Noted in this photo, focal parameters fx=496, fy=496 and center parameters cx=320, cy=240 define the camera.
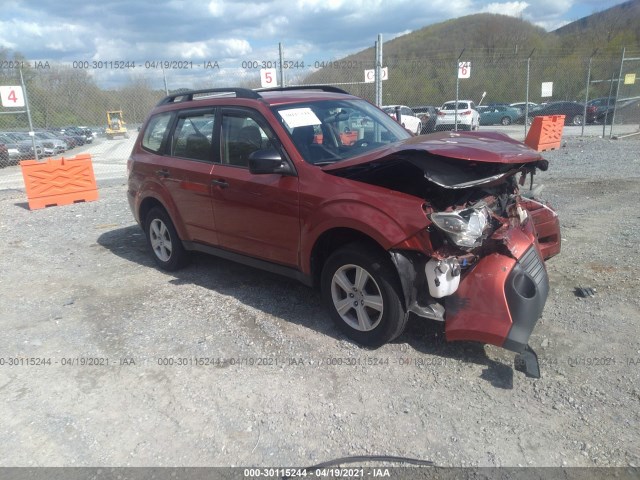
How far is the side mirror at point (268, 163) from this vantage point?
3902 millimetres

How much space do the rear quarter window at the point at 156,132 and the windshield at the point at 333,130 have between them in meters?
1.81

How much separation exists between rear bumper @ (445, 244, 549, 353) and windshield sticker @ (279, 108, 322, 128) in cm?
192

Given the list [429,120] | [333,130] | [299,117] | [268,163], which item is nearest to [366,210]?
[268,163]

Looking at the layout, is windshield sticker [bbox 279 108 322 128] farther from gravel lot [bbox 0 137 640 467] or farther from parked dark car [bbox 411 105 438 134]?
parked dark car [bbox 411 105 438 134]

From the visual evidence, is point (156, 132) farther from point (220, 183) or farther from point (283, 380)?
point (283, 380)

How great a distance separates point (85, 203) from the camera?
10336 millimetres

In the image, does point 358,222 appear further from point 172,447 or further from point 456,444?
point 172,447

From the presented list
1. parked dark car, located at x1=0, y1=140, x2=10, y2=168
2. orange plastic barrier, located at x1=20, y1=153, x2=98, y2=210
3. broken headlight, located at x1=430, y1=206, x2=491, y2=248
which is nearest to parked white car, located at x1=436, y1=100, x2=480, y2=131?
orange plastic barrier, located at x1=20, y1=153, x2=98, y2=210

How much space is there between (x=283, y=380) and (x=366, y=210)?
52.5 inches

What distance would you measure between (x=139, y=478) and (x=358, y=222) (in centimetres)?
208

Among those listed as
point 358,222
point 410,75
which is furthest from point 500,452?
point 410,75

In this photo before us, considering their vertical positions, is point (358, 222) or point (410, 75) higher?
point (410, 75)

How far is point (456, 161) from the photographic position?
132 inches

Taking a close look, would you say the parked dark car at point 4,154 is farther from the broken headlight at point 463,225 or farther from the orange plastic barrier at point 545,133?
the broken headlight at point 463,225
